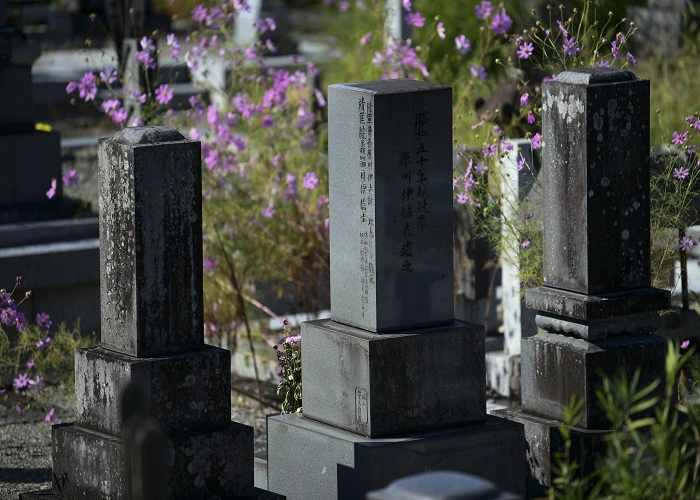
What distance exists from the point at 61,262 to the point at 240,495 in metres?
3.15

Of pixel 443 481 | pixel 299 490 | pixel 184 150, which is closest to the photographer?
pixel 443 481

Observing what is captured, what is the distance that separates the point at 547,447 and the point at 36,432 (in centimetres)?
261

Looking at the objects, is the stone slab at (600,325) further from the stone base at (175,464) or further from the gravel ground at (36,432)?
the gravel ground at (36,432)

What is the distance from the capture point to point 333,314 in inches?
201

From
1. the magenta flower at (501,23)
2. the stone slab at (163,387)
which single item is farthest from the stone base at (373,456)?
the magenta flower at (501,23)

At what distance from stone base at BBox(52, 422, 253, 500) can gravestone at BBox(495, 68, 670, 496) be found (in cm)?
107

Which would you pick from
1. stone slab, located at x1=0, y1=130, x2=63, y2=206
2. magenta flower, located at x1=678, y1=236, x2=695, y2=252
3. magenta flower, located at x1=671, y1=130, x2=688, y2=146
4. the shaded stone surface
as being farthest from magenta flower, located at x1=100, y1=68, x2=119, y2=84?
the shaded stone surface

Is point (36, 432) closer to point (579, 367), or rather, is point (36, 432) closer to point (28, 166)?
point (28, 166)

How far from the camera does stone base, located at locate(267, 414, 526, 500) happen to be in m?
4.74

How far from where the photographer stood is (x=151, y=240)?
185 inches

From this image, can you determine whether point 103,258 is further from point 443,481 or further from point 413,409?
point 443,481

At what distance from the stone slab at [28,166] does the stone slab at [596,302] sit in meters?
4.25

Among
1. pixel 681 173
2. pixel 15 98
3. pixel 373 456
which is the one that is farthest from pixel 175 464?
pixel 15 98

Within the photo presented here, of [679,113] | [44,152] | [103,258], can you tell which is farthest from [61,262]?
[679,113]
